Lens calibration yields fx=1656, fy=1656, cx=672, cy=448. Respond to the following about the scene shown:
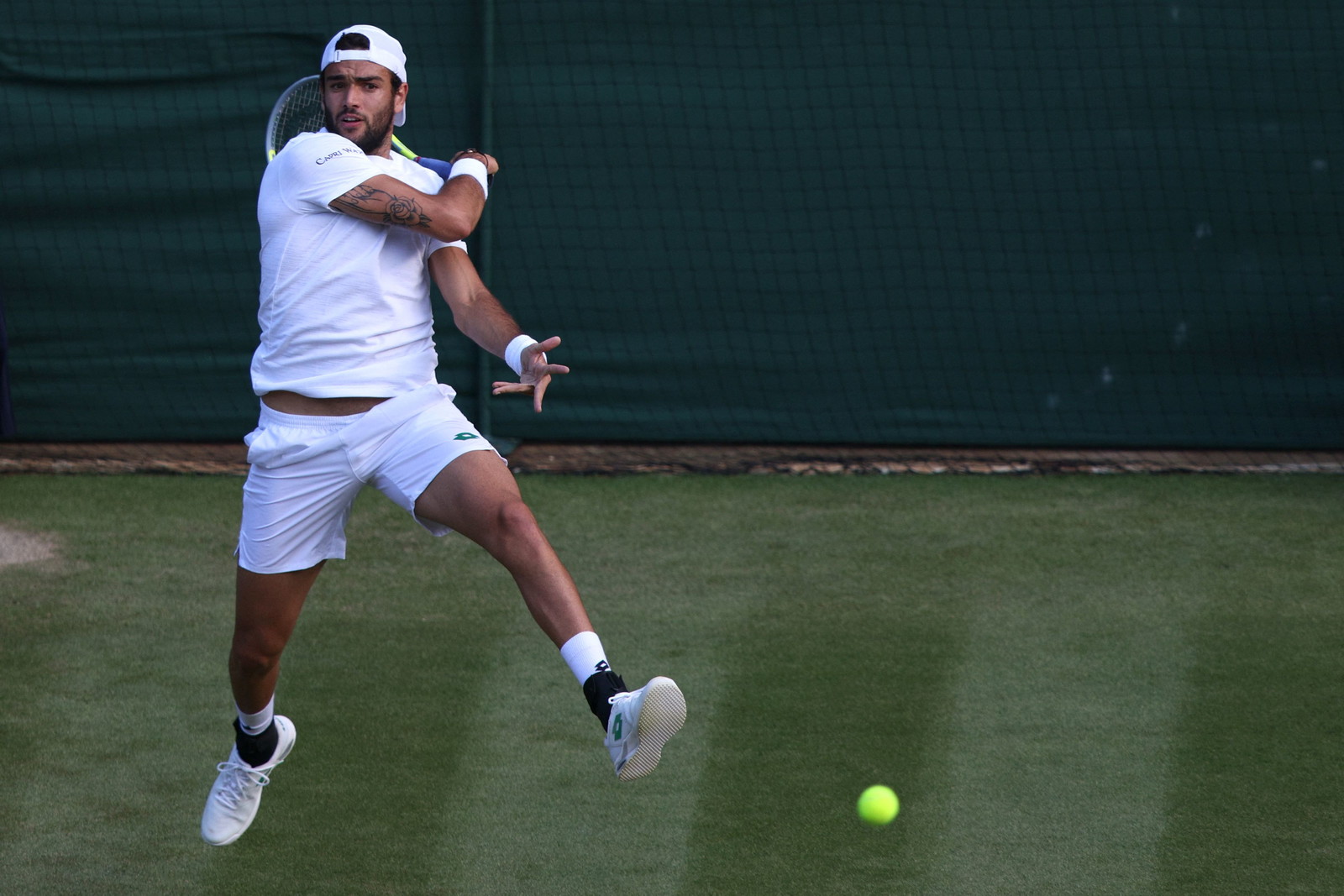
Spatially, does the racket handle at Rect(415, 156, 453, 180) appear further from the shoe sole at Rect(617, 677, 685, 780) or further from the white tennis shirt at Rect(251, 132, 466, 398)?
the shoe sole at Rect(617, 677, 685, 780)

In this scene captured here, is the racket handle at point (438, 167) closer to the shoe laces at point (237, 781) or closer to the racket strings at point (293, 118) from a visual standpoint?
the racket strings at point (293, 118)

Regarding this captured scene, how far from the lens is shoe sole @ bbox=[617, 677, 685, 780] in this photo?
3.87m

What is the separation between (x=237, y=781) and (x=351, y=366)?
124 centimetres

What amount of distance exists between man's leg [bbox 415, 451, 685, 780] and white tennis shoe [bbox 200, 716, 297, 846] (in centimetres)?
100

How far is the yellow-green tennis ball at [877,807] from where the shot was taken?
472 centimetres

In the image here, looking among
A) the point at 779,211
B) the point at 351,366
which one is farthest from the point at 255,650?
the point at 779,211

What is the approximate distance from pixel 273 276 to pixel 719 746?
80.4 inches

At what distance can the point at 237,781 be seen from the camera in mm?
4645

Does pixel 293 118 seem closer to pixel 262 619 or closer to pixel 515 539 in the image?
pixel 262 619

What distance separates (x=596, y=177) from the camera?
351 inches

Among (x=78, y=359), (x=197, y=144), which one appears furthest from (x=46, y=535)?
(x=197, y=144)

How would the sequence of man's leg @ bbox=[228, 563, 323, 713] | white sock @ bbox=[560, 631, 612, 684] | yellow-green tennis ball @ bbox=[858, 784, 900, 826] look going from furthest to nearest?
yellow-green tennis ball @ bbox=[858, 784, 900, 826] < man's leg @ bbox=[228, 563, 323, 713] < white sock @ bbox=[560, 631, 612, 684]

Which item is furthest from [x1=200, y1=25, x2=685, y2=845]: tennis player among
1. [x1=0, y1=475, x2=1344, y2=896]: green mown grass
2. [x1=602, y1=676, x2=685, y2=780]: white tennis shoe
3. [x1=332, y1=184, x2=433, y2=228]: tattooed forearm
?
[x1=0, y1=475, x2=1344, y2=896]: green mown grass

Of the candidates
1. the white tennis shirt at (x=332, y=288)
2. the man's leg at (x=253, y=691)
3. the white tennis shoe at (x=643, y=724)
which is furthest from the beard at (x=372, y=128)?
the white tennis shoe at (x=643, y=724)
